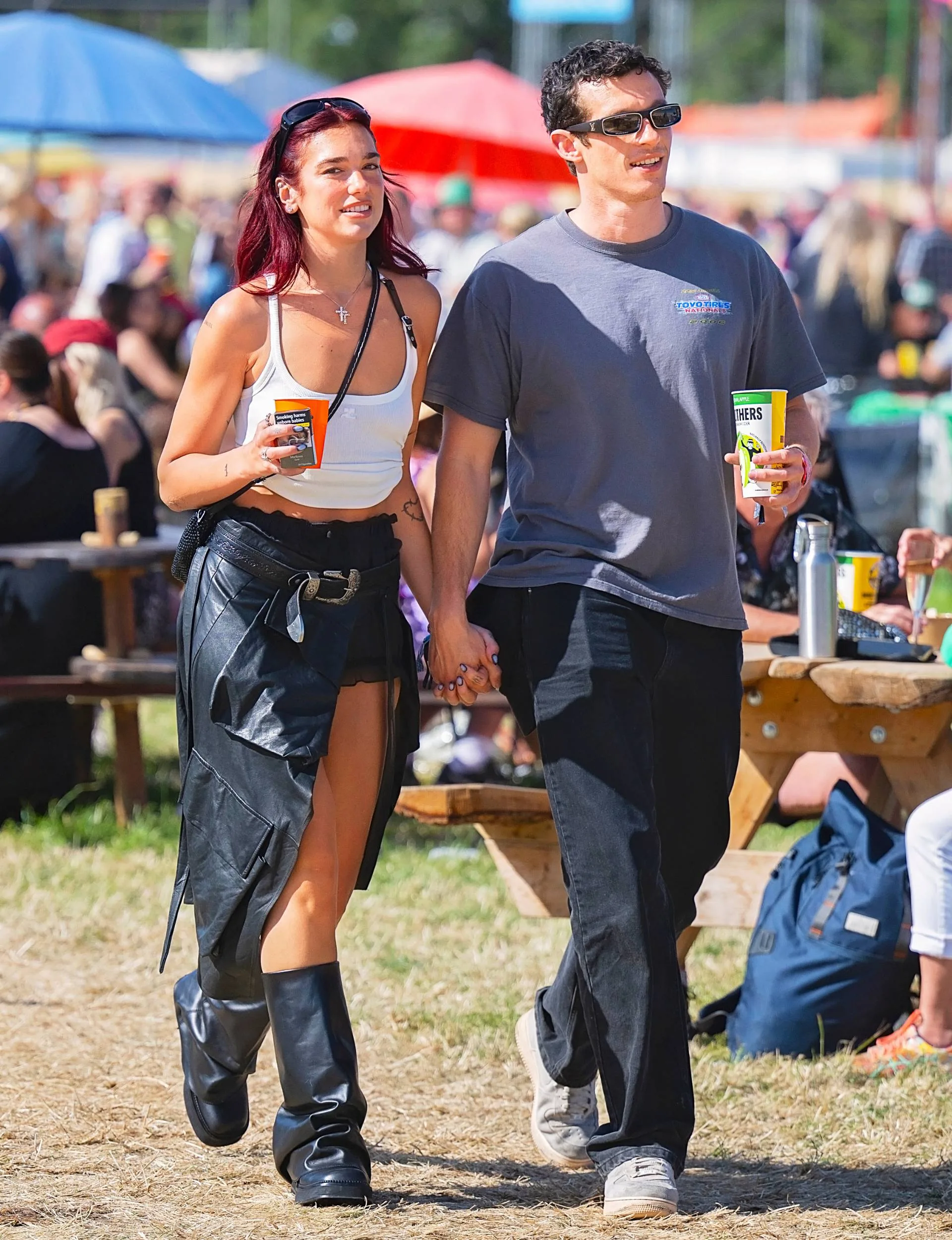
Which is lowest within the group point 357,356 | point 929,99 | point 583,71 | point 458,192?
point 357,356

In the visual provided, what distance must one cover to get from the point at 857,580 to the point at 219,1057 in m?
2.00

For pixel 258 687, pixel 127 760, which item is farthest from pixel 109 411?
pixel 258 687

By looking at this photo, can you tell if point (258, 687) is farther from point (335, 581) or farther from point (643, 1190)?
point (643, 1190)

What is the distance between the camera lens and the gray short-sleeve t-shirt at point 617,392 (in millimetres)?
3328

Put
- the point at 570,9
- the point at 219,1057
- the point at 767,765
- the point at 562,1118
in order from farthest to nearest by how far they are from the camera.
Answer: the point at 570,9, the point at 767,765, the point at 562,1118, the point at 219,1057

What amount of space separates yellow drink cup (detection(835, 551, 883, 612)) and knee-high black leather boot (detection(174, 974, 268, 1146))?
186cm

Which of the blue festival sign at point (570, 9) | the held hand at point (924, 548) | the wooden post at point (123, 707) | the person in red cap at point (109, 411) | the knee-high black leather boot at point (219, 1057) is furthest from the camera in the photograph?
the blue festival sign at point (570, 9)

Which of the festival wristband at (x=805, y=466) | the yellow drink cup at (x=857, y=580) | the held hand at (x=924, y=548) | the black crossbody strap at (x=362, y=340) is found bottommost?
the yellow drink cup at (x=857, y=580)

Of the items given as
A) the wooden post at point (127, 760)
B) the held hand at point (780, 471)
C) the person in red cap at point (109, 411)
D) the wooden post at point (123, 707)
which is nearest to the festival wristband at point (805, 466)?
the held hand at point (780, 471)

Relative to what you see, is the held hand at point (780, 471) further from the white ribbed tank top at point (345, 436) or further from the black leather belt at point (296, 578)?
the black leather belt at point (296, 578)

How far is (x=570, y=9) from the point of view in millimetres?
22516

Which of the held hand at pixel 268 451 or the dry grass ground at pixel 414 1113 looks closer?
the held hand at pixel 268 451

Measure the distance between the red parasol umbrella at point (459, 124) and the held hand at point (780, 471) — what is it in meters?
9.92

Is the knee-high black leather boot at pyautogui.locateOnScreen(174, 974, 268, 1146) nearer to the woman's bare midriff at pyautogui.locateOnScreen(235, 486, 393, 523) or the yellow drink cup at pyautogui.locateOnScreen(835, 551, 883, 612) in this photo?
the woman's bare midriff at pyautogui.locateOnScreen(235, 486, 393, 523)
